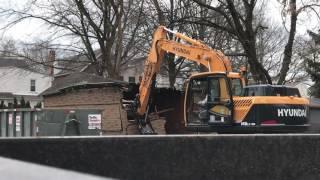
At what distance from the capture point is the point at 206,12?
3825cm

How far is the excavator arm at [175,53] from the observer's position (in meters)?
20.1

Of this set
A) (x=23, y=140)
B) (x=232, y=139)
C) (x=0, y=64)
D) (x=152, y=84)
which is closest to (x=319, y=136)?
(x=232, y=139)

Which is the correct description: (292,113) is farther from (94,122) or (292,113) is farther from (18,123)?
(18,123)

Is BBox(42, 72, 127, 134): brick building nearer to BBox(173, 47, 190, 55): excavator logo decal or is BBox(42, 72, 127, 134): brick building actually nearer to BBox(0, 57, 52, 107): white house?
BBox(173, 47, 190, 55): excavator logo decal

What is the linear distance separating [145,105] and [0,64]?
5902 centimetres

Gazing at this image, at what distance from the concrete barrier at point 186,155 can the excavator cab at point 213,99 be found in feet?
41.4

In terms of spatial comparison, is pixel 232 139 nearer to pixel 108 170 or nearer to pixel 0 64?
pixel 108 170

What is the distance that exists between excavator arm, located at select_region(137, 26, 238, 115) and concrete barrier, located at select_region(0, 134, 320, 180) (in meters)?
14.2

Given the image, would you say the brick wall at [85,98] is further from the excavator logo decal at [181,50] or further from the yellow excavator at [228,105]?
the yellow excavator at [228,105]

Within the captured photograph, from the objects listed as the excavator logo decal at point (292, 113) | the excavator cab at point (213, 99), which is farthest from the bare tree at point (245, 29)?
the excavator logo decal at point (292, 113)

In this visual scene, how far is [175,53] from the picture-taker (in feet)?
70.7

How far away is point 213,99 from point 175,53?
3.96 meters

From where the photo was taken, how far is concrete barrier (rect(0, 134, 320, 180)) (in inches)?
182

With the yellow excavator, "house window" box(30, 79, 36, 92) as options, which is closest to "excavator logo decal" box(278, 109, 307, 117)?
the yellow excavator
